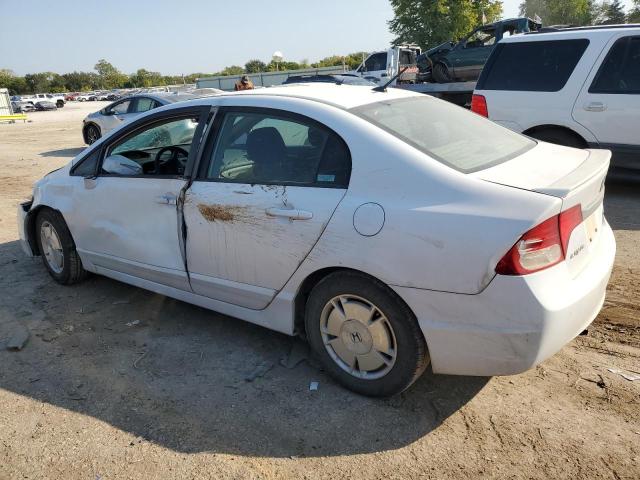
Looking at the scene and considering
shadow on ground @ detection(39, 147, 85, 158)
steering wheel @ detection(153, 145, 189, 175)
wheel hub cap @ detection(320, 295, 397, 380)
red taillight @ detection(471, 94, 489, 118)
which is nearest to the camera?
wheel hub cap @ detection(320, 295, 397, 380)

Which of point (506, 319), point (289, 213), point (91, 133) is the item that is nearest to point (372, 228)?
point (289, 213)

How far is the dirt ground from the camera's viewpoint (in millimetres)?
2426

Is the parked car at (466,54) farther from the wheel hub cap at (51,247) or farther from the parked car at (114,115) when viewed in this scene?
the wheel hub cap at (51,247)

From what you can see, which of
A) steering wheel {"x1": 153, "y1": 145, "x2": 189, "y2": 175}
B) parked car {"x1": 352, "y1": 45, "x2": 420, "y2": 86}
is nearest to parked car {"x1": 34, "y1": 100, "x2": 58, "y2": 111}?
parked car {"x1": 352, "y1": 45, "x2": 420, "y2": 86}

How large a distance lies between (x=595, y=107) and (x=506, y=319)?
5087 mm

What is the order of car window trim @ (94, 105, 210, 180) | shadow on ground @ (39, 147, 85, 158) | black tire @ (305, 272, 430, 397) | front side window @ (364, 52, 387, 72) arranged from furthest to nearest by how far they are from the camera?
front side window @ (364, 52, 387, 72) → shadow on ground @ (39, 147, 85, 158) → car window trim @ (94, 105, 210, 180) → black tire @ (305, 272, 430, 397)

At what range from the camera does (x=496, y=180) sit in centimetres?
250

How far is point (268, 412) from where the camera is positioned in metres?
2.82

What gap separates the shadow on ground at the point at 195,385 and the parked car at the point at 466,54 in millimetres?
12307

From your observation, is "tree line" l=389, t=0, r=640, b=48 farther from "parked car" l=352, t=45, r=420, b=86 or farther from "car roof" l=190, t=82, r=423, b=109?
"car roof" l=190, t=82, r=423, b=109

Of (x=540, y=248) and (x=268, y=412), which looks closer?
(x=540, y=248)

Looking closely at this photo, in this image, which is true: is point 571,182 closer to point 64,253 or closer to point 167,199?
point 167,199

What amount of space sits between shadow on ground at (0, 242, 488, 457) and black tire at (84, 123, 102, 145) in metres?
11.5

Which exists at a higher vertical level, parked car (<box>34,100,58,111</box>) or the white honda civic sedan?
the white honda civic sedan
